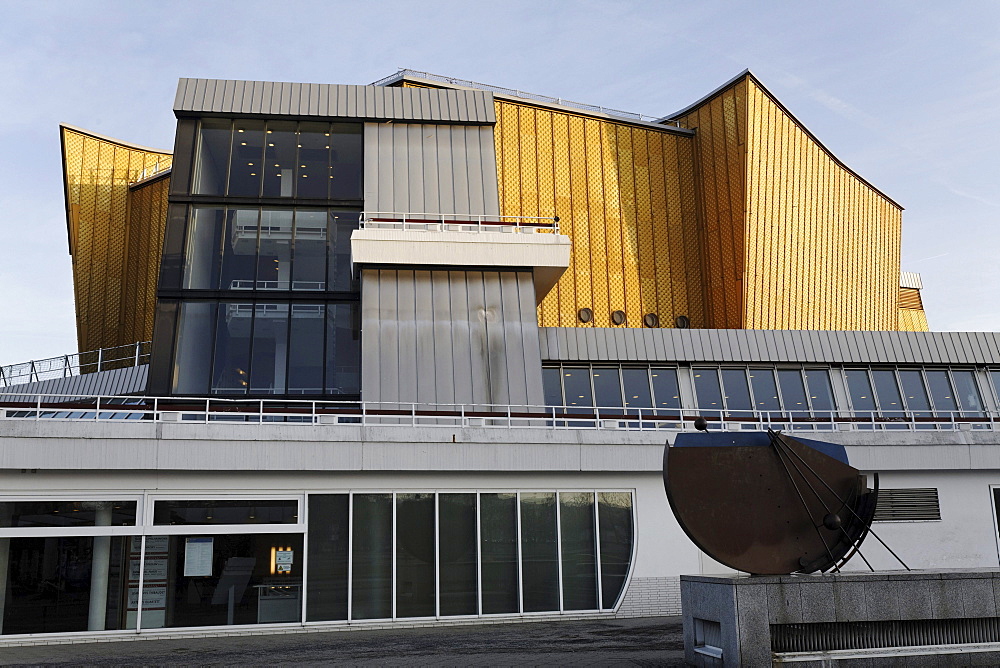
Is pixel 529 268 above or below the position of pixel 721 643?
above

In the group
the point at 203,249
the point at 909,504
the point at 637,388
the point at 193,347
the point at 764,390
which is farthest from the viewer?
the point at 764,390

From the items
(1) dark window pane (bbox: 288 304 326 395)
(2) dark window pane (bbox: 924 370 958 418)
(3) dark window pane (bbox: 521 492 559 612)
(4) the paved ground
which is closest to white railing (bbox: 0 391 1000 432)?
(1) dark window pane (bbox: 288 304 326 395)

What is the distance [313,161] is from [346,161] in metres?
A: 0.97

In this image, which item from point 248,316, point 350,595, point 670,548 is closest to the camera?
point 350,595

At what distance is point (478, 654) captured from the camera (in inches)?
523

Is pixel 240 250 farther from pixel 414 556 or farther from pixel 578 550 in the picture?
pixel 578 550

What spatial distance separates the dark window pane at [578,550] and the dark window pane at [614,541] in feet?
0.66

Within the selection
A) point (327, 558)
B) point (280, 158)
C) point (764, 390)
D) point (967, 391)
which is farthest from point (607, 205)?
point (327, 558)

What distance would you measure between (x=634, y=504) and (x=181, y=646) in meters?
9.04

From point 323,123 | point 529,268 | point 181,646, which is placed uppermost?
point 323,123

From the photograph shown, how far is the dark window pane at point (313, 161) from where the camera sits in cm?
2731

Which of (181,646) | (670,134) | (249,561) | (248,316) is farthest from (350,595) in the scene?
(670,134)

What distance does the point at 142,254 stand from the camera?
41719 mm

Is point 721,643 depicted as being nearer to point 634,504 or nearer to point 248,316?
point 634,504
